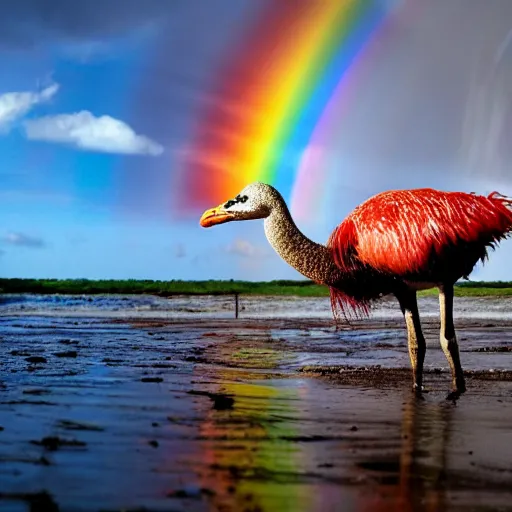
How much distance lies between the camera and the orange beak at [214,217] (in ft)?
28.5

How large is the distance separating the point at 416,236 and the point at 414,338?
1240 millimetres

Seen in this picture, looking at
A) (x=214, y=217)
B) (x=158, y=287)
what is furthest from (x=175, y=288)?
(x=214, y=217)

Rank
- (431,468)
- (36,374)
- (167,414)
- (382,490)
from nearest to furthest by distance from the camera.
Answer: (382,490) < (431,468) < (167,414) < (36,374)

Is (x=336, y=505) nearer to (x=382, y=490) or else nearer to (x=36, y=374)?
(x=382, y=490)

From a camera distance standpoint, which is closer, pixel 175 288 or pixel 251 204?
pixel 251 204

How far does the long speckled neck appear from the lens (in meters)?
8.30

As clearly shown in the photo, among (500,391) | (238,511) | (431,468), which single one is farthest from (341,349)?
(238,511)

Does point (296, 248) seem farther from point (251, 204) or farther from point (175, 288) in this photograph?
point (175, 288)

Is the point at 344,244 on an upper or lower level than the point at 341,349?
upper

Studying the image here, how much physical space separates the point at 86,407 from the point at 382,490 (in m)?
3.02

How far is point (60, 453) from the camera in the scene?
459cm

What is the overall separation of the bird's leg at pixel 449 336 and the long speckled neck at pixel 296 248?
1.12 metres

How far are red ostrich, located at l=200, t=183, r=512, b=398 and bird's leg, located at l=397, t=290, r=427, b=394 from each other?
0.03 feet

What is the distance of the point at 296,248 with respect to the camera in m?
8.38
